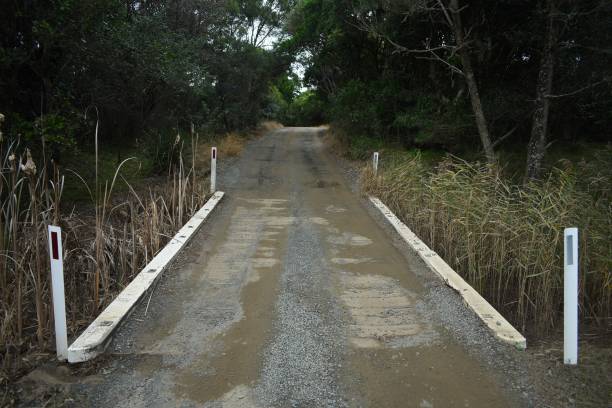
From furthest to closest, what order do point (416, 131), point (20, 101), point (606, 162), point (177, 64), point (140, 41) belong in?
1. point (416, 131)
2. point (177, 64)
3. point (140, 41)
4. point (20, 101)
5. point (606, 162)

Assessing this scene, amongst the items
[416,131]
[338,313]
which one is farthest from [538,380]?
[416,131]

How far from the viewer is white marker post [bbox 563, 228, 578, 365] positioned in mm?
3314

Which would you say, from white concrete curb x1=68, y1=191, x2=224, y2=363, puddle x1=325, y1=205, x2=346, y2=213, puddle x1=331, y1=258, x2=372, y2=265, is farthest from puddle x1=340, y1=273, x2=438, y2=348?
puddle x1=325, y1=205, x2=346, y2=213

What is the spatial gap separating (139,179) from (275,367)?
9.09 metres

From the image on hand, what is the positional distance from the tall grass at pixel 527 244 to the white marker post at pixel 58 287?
12.9ft

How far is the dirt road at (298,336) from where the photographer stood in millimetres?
3178

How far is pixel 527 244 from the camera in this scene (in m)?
5.08

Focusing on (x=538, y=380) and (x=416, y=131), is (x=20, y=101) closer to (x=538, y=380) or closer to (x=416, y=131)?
(x=538, y=380)

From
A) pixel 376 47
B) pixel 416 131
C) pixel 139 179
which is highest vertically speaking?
pixel 376 47

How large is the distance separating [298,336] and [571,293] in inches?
79.9

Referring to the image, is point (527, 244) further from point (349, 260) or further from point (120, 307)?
point (120, 307)

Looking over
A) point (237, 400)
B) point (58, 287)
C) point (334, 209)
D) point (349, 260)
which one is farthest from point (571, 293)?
point (334, 209)

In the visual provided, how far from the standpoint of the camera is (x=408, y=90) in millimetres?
16875

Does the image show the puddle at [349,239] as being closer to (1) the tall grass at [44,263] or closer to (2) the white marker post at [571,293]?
(1) the tall grass at [44,263]
